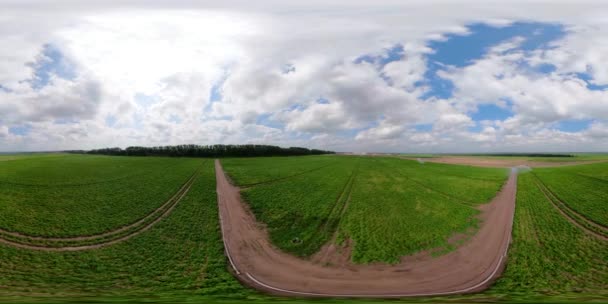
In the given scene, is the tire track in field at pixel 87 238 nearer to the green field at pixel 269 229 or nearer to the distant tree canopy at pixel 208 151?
the green field at pixel 269 229

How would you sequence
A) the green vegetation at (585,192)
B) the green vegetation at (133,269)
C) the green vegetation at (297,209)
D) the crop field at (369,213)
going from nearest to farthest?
the green vegetation at (133,269) → the crop field at (369,213) → the green vegetation at (297,209) → the green vegetation at (585,192)

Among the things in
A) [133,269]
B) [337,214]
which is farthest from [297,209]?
[133,269]

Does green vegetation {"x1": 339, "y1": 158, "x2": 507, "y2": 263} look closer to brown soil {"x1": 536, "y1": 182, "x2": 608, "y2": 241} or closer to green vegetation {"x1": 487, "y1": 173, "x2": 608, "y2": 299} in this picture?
green vegetation {"x1": 487, "y1": 173, "x2": 608, "y2": 299}

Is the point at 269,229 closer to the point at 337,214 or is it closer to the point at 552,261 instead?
the point at 337,214

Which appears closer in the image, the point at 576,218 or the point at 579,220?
the point at 579,220

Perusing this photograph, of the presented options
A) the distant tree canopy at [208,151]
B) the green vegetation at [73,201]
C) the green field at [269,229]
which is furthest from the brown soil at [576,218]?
the distant tree canopy at [208,151]

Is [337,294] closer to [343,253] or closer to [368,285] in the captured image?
[368,285]

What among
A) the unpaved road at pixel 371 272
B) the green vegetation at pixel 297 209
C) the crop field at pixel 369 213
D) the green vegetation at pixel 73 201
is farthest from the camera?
the green vegetation at pixel 73 201
